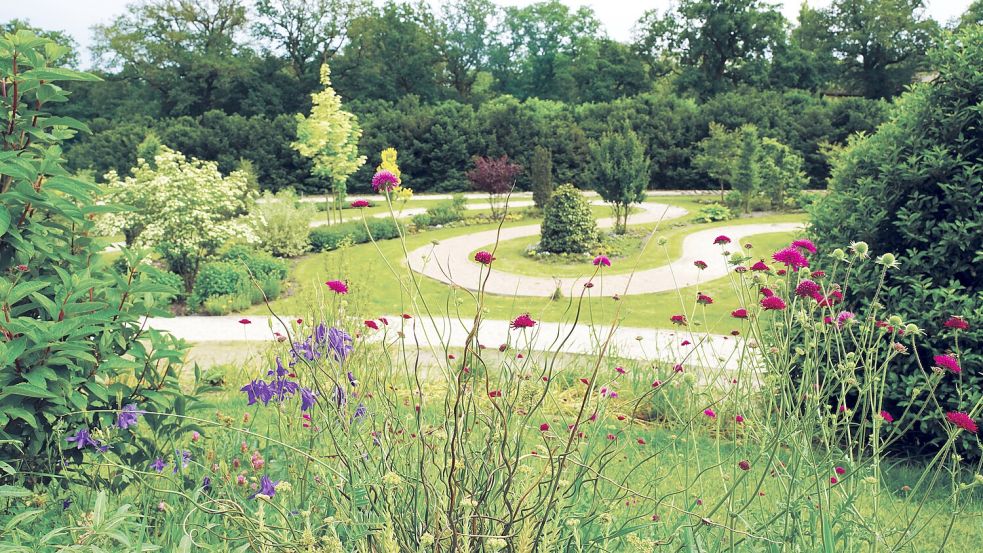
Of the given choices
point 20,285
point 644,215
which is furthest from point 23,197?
point 644,215

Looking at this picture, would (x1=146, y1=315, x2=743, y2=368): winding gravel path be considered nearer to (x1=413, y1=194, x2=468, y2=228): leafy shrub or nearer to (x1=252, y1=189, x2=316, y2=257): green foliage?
(x1=252, y1=189, x2=316, y2=257): green foliage

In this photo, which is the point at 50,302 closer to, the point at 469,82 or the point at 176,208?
the point at 176,208

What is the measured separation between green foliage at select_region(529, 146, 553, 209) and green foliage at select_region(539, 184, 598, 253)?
14.6ft

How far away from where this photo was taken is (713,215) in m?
15.7

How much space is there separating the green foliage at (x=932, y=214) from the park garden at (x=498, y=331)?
2 centimetres

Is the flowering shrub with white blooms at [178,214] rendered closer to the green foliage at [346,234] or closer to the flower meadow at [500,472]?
the green foliage at [346,234]

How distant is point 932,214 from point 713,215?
12027mm

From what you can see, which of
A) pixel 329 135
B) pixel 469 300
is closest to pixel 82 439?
pixel 469 300

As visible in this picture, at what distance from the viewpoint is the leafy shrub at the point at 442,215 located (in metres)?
15.0

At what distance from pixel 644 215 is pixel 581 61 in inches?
960

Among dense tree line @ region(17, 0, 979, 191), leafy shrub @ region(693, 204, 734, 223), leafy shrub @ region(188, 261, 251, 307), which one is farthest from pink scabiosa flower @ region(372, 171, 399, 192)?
dense tree line @ region(17, 0, 979, 191)

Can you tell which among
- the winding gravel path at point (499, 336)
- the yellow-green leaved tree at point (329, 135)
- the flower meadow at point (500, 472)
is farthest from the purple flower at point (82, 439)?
the yellow-green leaved tree at point (329, 135)

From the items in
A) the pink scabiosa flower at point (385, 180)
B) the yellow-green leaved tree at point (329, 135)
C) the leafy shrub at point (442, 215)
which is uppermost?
the yellow-green leaved tree at point (329, 135)

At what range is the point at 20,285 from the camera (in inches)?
88.4
